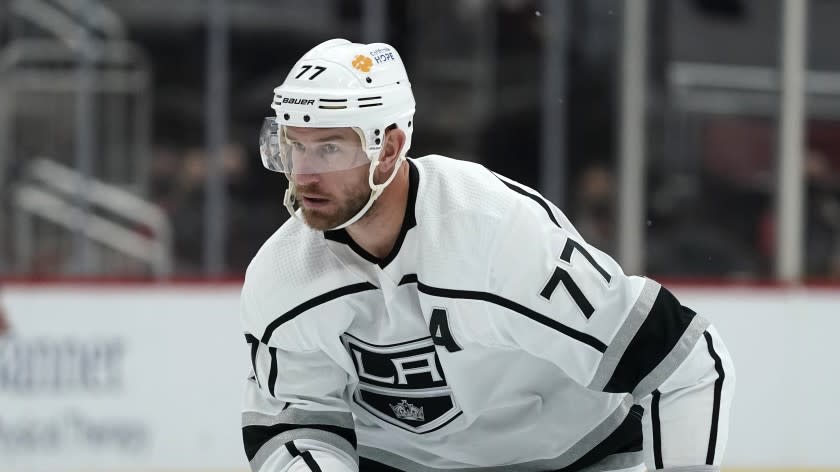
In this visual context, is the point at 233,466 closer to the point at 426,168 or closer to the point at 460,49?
the point at 460,49

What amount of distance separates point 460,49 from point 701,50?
1.13 meters

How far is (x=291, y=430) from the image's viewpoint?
264cm

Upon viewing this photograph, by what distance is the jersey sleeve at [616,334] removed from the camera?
2430 millimetres

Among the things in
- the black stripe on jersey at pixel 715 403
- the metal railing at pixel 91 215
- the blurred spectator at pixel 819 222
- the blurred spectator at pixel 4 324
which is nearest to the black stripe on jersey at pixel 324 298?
the black stripe on jersey at pixel 715 403

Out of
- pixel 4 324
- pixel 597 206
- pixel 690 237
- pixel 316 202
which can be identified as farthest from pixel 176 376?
pixel 316 202

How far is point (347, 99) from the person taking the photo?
7.80 feet

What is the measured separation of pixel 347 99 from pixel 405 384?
1.88 ft

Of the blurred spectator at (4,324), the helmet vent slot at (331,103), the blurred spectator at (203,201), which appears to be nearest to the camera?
the helmet vent slot at (331,103)

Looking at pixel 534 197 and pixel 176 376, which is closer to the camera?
pixel 534 197

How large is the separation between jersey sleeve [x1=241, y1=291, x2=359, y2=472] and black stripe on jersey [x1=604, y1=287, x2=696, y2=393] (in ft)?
1.69

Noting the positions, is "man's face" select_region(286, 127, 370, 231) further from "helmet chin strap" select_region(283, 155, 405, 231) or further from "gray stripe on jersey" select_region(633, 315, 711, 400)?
"gray stripe on jersey" select_region(633, 315, 711, 400)

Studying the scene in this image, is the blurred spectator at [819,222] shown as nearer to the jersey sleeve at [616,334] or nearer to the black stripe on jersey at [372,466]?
the black stripe on jersey at [372,466]

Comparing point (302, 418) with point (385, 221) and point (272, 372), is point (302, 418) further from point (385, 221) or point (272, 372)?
point (385, 221)

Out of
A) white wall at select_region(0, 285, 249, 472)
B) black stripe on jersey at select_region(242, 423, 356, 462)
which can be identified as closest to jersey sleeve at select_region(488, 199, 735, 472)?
black stripe on jersey at select_region(242, 423, 356, 462)
